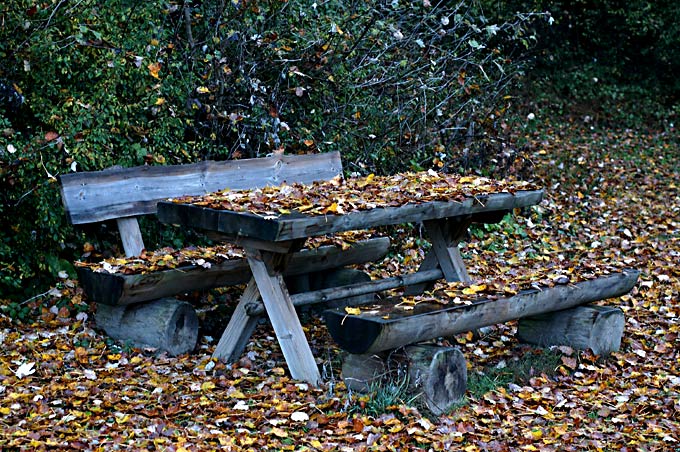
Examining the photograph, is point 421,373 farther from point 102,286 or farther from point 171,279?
point 102,286

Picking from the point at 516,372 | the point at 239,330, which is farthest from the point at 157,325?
the point at 516,372

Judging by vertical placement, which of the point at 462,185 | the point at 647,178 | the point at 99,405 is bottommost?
the point at 647,178

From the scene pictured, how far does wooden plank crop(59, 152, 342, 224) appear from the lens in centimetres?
526

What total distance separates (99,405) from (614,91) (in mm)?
11625

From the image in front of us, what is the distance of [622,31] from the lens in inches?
548

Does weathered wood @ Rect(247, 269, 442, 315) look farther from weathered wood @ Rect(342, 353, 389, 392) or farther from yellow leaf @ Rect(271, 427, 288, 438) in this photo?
yellow leaf @ Rect(271, 427, 288, 438)

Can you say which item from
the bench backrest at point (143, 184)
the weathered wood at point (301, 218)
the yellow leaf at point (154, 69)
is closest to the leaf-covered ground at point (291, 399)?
the bench backrest at point (143, 184)

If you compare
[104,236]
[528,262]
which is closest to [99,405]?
[104,236]

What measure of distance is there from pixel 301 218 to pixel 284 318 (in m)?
0.68

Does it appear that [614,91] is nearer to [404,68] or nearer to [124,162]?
[404,68]

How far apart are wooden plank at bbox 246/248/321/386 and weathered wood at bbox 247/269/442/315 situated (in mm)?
165

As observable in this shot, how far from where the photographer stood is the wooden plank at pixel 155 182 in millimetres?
5262

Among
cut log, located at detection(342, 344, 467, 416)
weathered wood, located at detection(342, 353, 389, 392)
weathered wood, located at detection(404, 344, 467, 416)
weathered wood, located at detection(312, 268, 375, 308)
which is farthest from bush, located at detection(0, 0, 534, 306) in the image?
weathered wood, located at detection(404, 344, 467, 416)

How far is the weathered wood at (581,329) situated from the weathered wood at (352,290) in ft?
2.39
